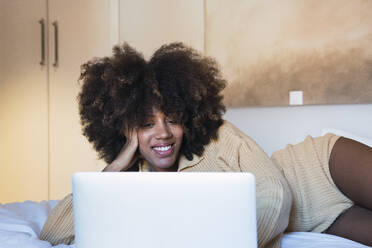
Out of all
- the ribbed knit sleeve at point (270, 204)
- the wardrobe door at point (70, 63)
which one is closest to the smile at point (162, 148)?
the ribbed knit sleeve at point (270, 204)

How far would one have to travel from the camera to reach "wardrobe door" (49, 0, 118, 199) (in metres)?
3.33

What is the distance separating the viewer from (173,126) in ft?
4.97

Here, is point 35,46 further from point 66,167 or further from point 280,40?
point 280,40

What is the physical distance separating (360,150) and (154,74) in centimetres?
90

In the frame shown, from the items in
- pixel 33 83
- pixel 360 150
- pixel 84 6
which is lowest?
pixel 360 150

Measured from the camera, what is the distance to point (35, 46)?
3.36 m

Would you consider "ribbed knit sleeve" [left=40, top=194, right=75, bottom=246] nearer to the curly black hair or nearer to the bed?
A: the bed

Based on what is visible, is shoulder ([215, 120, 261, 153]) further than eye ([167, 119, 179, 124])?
No

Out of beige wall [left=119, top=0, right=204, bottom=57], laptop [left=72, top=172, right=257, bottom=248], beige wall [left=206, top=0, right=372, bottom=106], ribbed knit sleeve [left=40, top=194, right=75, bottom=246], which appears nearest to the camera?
laptop [left=72, top=172, right=257, bottom=248]

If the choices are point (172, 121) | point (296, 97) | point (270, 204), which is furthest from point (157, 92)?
point (296, 97)

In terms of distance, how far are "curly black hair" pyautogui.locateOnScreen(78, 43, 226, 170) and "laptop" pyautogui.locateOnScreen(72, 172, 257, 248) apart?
854 mm

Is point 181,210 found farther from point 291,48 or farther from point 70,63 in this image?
point 70,63

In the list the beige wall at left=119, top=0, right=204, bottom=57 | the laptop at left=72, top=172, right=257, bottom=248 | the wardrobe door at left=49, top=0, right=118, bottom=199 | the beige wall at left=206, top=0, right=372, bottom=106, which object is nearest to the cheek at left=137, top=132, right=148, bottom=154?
the laptop at left=72, top=172, right=257, bottom=248

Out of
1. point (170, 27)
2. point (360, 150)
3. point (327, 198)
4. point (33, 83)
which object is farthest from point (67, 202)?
point (33, 83)
